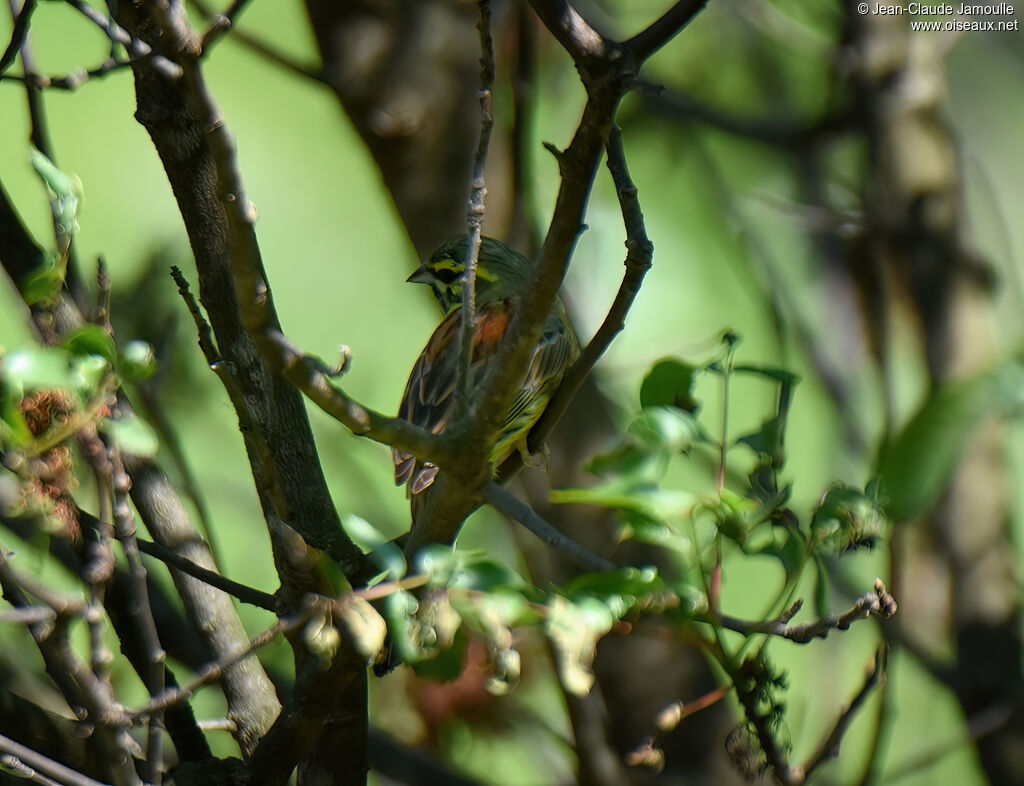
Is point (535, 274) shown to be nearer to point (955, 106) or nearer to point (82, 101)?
point (955, 106)

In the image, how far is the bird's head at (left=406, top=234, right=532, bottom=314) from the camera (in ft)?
12.4

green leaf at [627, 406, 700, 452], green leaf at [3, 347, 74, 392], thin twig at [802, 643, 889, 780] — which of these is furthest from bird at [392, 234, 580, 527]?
green leaf at [3, 347, 74, 392]

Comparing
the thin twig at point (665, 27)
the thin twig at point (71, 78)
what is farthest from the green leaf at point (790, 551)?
the thin twig at point (71, 78)

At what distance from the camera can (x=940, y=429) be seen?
3.89 feet

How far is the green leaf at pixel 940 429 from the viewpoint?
1182 mm

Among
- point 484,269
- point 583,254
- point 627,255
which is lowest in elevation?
point 627,255

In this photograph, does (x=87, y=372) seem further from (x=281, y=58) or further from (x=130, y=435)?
(x=281, y=58)

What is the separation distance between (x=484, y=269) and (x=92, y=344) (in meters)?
2.48

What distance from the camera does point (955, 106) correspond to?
6.13m

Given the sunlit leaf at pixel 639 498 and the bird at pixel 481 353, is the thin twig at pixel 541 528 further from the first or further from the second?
the bird at pixel 481 353

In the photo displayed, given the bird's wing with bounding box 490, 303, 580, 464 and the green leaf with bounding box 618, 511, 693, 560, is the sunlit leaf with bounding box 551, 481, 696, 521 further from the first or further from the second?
the bird's wing with bounding box 490, 303, 580, 464

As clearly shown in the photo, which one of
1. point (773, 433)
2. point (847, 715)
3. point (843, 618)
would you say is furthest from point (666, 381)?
point (847, 715)

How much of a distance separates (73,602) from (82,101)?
643 cm

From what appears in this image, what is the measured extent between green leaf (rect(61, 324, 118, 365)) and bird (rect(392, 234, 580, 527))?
4.03ft
